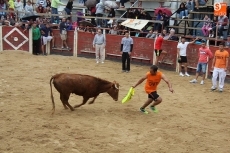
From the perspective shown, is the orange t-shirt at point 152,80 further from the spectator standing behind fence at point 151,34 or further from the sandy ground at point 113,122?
the spectator standing behind fence at point 151,34

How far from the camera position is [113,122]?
8648mm

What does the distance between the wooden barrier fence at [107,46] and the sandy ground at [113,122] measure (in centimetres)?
255

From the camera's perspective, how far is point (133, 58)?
1748 cm

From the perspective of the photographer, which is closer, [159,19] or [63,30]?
[159,19]

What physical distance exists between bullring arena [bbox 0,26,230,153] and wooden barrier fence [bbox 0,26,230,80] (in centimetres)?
245

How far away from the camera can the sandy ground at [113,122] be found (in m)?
7.18

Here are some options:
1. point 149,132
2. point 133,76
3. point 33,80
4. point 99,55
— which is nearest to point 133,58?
point 99,55

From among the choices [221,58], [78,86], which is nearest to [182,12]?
[221,58]

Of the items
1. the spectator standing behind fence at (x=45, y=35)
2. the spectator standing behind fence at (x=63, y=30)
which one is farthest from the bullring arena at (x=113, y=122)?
the spectator standing behind fence at (x=63, y=30)

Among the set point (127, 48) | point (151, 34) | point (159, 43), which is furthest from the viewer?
point (151, 34)

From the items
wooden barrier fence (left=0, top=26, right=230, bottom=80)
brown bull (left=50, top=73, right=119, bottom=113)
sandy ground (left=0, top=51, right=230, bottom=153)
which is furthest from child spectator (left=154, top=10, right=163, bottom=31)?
brown bull (left=50, top=73, right=119, bottom=113)

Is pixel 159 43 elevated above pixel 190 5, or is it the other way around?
pixel 190 5

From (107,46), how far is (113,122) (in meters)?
9.93

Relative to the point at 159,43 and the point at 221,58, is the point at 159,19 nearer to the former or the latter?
the point at 159,43
